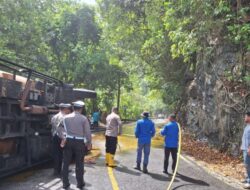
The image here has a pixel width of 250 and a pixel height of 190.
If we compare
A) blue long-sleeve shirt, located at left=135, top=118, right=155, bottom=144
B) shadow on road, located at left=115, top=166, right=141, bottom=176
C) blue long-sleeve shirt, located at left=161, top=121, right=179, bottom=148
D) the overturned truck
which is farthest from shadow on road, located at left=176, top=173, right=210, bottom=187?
the overturned truck

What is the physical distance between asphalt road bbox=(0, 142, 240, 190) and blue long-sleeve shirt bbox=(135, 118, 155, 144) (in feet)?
2.95

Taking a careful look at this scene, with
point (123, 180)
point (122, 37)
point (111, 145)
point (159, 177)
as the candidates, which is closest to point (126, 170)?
point (111, 145)

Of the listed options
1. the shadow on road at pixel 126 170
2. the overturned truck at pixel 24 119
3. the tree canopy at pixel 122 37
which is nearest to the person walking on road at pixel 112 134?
the shadow on road at pixel 126 170

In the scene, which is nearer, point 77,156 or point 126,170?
point 77,156

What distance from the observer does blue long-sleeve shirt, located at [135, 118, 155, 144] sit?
11188 mm

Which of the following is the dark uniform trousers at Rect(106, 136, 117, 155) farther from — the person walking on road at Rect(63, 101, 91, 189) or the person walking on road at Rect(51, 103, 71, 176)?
the person walking on road at Rect(63, 101, 91, 189)

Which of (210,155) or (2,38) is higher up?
(2,38)

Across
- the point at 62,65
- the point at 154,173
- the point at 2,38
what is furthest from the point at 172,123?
the point at 62,65

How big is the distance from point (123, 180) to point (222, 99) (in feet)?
23.7

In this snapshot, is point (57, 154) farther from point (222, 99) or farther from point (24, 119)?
point (222, 99)

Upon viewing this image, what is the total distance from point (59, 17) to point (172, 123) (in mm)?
26719

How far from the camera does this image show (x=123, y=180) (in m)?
9.57

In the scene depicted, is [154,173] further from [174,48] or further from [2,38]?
[2,38]

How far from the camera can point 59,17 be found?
35531mm
